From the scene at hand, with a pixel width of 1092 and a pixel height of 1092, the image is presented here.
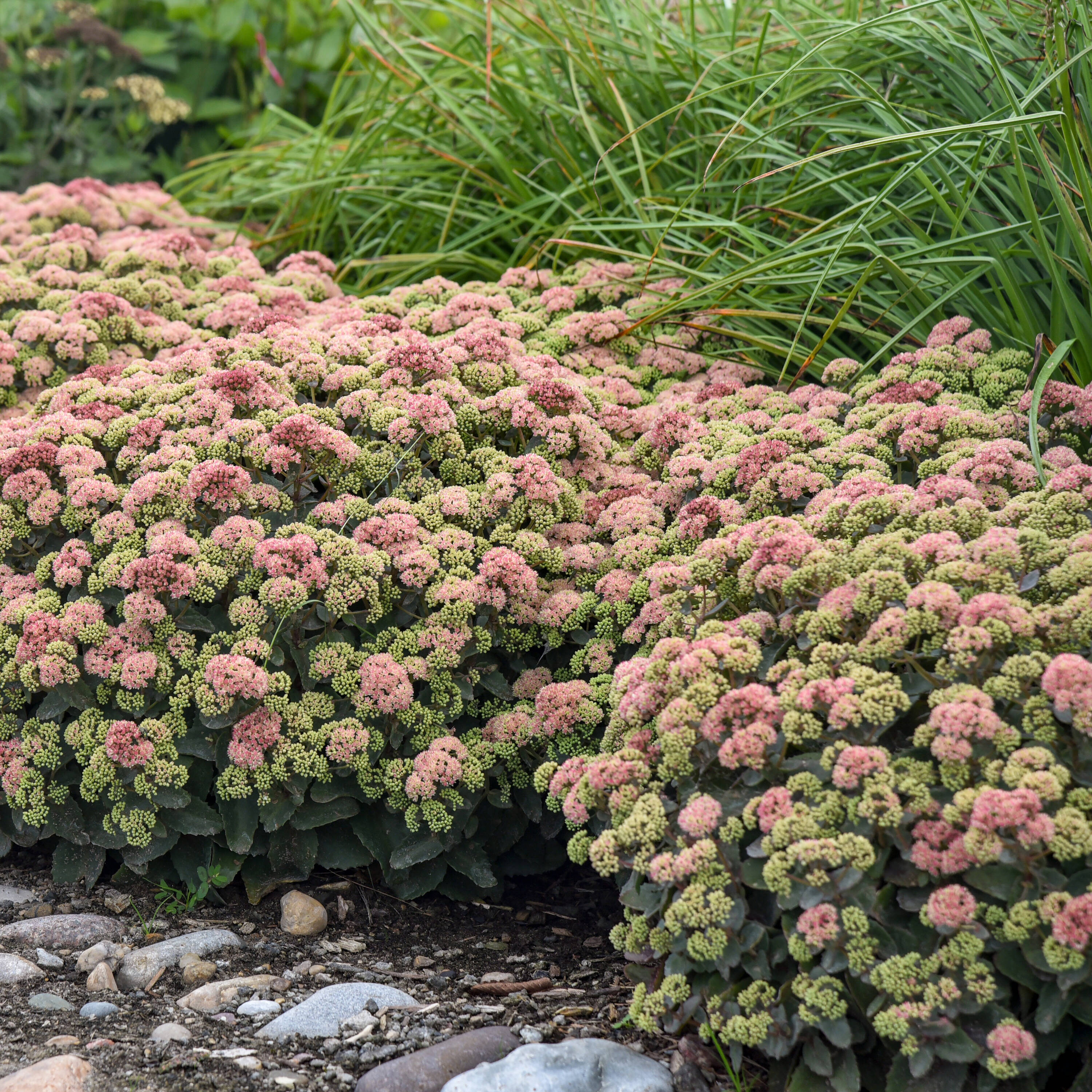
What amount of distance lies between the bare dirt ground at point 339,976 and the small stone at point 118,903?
2 centimetres

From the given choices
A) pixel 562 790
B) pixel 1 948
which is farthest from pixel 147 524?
pixel 562 790

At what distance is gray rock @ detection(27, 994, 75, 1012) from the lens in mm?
2576

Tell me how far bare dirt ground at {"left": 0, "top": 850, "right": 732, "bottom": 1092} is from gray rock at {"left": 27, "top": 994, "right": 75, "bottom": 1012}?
0.01 m

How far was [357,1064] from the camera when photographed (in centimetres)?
241

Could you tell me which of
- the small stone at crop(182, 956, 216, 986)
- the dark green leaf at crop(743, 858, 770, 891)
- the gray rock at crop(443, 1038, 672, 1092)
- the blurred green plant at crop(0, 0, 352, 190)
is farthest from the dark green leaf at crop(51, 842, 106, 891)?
the blurred green plant at crop(0, 0, 352, 190)

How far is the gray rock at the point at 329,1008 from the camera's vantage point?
8.20 ft

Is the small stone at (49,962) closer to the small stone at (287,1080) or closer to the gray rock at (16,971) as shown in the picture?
the gray rock at (16,971)

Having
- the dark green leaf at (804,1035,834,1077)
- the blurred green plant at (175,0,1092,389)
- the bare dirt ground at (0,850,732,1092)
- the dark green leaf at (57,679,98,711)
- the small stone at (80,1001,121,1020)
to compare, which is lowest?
the bare dirt ground at (0,850,732,1092)

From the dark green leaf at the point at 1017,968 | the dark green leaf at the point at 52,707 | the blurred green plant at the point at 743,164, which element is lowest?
the dark green leaf at the point at 1017,968

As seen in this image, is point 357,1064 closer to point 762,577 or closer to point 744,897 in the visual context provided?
point 744,897

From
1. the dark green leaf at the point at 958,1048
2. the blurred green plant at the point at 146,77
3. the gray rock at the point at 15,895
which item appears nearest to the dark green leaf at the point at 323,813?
the gray rock at the point at 15,895

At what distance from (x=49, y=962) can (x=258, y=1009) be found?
61cm

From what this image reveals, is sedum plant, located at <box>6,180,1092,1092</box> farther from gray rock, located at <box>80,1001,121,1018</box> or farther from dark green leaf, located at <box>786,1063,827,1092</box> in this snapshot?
gray rock, located at <box>80,1001,121,1018</box>

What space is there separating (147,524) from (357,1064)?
1459mm
